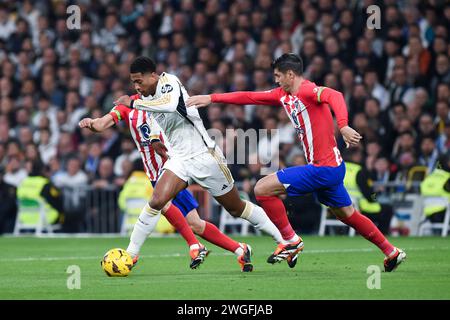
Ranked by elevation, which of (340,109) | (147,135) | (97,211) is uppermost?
(340,109)

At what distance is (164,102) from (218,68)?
11093mm

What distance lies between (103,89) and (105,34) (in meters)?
1.94

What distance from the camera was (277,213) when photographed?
11805 millimetres

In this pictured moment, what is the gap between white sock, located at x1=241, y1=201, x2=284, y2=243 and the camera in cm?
1185

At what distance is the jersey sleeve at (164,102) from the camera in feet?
36.9

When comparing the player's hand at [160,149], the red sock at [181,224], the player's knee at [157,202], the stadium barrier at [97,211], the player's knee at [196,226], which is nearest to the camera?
the player's knee at [157,202]

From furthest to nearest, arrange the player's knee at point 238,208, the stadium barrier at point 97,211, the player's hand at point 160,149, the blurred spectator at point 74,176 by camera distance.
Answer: the blurred spectator at point 74,176 < the stadium barrier at point 97,211 < the player's hand at point 160,149 < the player's knee at point 238,208

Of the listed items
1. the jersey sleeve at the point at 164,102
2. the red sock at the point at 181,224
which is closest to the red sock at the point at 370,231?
the red sock at the point at 181,224

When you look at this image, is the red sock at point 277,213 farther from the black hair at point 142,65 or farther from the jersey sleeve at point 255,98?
the black hair at point 142,65

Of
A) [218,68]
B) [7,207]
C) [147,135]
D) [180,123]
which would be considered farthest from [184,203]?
[218,68]

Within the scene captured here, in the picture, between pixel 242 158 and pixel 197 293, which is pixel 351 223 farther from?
pixel 242 158

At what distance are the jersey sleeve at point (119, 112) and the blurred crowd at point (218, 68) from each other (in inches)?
276

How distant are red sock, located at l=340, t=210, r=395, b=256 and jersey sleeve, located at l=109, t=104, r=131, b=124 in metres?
2.60

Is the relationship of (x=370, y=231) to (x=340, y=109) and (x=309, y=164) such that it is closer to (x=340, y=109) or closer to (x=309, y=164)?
(x=309, y=164)
